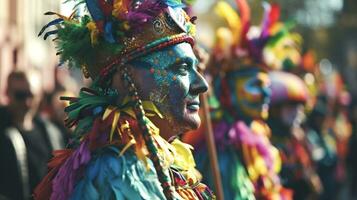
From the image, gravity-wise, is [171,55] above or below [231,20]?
below

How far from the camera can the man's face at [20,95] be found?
6.60 m

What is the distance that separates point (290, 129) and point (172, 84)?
415 centimetres

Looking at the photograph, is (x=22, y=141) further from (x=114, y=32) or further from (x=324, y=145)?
(x=324, y=145)

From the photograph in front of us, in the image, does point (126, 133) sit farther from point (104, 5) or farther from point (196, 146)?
point (196, 146)

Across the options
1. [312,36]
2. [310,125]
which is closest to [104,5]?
[310,125]

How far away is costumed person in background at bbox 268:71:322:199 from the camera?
24.2 feet

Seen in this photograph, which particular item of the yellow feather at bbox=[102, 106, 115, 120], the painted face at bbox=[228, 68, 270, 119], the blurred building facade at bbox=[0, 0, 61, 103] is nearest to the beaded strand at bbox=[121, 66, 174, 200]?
the yellow feather at bbox=[102, 106, 115, 120]

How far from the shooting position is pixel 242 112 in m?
6.42

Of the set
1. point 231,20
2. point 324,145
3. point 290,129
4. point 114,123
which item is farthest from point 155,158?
point 324,145

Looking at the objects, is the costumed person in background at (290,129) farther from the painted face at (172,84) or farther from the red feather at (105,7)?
the red feather at (105,7)

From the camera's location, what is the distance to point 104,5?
3764 mm

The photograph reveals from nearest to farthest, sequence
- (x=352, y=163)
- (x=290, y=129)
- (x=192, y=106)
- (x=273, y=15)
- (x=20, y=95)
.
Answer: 1. (x=192, y=106)
2. (x=20, y=95)
3. (x=273, y=15)
4. (x=290, y=129)
5. (x=352, y=163)

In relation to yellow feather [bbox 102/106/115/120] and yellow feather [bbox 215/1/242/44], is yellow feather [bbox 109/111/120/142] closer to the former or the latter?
yellow feather [bbox 102/106/115/120]

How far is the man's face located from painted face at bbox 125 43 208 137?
295 cm
